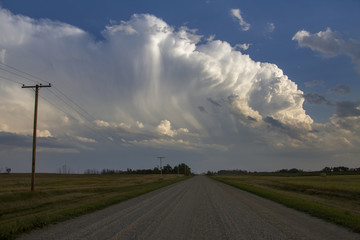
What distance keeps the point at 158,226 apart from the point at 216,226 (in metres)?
2.24

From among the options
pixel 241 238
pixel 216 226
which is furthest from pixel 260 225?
pixel 241 238

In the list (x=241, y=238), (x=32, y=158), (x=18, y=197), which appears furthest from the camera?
(x=32, y=158)

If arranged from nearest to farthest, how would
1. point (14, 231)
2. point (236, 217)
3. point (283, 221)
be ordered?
point (14, 231)
point (283, 221)
point (236, 217)

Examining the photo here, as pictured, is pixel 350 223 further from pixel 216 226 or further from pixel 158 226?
pixel 158 226

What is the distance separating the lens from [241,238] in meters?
8.74

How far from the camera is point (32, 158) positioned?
Answer: 27922 mm

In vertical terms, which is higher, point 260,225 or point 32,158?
point 32,158

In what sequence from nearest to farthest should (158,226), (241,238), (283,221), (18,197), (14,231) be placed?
(241,238) → (14,231) → (158,226) → (283,221) → (18,197)

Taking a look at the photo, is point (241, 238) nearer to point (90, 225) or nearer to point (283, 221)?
point (283, 221)

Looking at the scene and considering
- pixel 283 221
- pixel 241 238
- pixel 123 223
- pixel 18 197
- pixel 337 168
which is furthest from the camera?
pixel 337 168

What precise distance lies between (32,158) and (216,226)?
23.4 meters

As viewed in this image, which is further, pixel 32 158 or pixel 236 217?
pixel 32 158

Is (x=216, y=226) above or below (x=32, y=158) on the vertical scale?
below

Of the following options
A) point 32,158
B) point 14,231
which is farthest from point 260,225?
point 32,158
